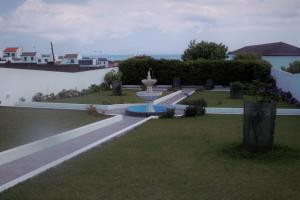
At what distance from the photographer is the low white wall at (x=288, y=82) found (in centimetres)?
1938

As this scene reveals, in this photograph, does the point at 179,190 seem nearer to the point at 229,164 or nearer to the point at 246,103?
the point at 229,164

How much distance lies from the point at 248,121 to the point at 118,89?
14468mm

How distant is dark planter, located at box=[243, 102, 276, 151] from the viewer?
8930 mm

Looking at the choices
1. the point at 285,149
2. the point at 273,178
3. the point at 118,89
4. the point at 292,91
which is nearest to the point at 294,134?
the point at 285,149

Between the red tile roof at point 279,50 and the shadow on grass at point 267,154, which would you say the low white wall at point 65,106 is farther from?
the red tile roof at point 279,50

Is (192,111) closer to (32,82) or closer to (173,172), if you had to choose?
(173,172)

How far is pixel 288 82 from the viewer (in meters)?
21.4

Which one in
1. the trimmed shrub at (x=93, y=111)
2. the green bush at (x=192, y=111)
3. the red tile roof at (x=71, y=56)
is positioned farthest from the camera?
the red tile roof at (x=71, y=56)

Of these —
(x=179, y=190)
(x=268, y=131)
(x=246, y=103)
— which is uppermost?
(x=246, y=103)

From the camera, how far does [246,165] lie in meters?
7.95

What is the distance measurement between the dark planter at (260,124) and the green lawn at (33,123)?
5.48 metres

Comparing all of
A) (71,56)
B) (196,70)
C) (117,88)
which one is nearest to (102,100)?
(117,88)

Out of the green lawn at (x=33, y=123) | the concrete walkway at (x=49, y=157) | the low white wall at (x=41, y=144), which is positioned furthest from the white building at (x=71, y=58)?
the concrete walkway at (x=49, y=157)

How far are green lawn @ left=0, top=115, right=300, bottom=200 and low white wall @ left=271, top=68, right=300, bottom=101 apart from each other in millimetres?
9032
